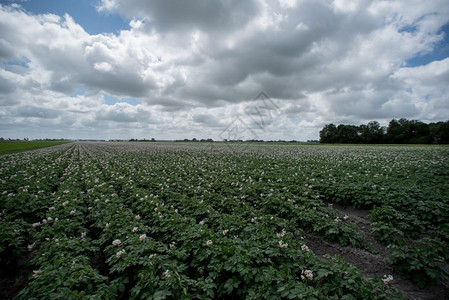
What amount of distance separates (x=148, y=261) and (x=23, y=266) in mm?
3932

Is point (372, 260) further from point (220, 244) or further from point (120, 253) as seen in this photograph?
point (120, 253)

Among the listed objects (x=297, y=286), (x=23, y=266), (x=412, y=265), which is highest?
(x=297, y=286)

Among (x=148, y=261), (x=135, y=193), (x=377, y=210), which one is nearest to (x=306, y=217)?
(x=377, y=210)

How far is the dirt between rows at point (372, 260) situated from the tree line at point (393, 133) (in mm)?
101321

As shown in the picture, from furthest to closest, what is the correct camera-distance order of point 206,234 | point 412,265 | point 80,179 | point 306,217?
point 80,179 → point 306,217 → point 206,234 → point 412,265

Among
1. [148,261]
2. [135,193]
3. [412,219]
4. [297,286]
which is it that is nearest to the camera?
[297,286]

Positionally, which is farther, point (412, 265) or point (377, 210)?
point (377, 210)

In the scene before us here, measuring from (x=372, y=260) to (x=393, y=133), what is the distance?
110267mm

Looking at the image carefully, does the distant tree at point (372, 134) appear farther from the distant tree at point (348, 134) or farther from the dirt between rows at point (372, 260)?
the dirt between rows at point (372, 260)

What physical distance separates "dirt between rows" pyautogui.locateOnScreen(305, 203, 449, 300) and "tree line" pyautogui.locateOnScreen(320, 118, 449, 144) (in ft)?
332

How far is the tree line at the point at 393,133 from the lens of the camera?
7575cm

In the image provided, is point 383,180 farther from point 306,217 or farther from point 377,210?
point 306,217

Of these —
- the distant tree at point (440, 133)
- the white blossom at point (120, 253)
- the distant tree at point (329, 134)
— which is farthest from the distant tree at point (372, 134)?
the white blossom at point (120, 253)

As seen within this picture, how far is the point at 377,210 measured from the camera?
665 cm
